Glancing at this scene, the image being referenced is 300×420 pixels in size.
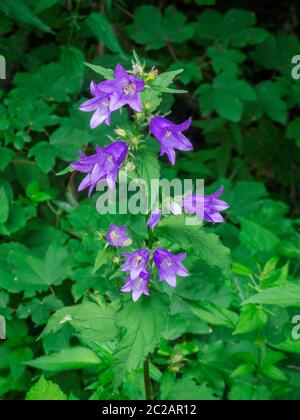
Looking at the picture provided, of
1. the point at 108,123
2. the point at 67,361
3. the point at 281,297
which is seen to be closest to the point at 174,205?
the point at 108,123

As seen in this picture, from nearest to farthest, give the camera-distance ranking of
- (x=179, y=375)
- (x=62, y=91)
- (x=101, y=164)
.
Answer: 1. (x=101, y=164)
2. (x=179, y=375)
3. (x=62, y=91)

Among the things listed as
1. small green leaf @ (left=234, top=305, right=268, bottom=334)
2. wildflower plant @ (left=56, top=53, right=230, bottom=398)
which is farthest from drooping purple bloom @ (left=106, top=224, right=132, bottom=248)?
small green leaf @ (left=234, top=305, right=268, bottom=334)

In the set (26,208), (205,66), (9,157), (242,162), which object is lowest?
(26,208)

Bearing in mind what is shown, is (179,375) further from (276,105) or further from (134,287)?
(276,105)

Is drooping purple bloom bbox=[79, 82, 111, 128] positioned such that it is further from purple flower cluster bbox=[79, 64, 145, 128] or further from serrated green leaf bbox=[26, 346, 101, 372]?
serrated green leaf bbox=[26, 346, 101, 372]

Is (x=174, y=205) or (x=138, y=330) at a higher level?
(x=174, y=205)

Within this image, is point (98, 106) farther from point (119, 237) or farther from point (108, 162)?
point (119, 237)

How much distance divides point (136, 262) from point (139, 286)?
0.08m

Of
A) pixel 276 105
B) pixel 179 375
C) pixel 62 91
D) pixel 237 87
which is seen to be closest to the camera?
pixel 179 375

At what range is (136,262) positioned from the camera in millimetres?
2004

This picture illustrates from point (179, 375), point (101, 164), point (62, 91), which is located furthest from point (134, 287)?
point (62, 91)

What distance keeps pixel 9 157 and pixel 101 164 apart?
52.8 inches

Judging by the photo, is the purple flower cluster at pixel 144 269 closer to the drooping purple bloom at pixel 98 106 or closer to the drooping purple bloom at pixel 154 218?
the drooping purple bloom at pixel 154 218

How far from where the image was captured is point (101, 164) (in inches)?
74.8
